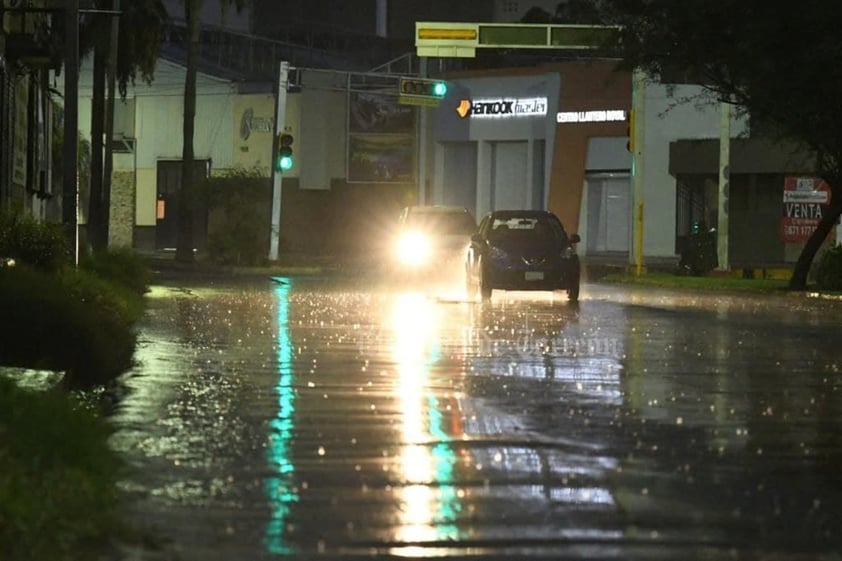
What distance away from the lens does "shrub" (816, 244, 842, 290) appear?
39844mm

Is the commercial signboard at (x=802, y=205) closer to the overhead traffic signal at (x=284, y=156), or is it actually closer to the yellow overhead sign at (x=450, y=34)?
the overhead traffic signal at (x=284, y=156)

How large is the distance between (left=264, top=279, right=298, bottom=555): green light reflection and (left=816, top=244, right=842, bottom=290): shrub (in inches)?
904

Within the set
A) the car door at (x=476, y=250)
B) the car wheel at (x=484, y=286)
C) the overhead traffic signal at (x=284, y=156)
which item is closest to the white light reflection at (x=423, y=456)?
the car wheel at (x=484, y=286)

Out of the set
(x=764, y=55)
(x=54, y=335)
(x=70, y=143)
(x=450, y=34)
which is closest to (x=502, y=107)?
(x=450, y=34)

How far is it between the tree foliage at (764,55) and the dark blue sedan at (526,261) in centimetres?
603

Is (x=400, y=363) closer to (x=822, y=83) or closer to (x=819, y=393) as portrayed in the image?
(x=819, y=393)

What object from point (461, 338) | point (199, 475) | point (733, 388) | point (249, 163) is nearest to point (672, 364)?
point (733, 388)

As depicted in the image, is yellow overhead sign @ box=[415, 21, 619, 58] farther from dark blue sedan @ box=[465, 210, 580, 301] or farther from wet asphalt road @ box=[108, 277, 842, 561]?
wet asphalt road @ box=[108, 277, 842, 561]

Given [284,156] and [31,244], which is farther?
[284,156]

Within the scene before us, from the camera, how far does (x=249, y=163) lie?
7412 centimetres

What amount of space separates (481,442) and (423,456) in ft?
2.88

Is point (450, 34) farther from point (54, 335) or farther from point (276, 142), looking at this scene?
point (54, 335)

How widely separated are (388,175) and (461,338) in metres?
53.2

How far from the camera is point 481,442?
12758 millimetres
